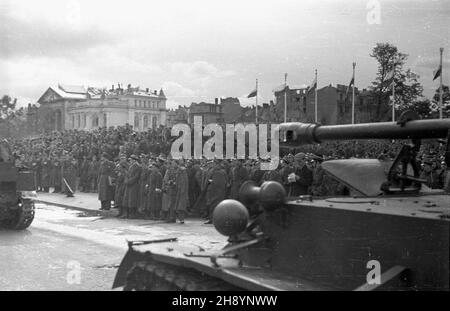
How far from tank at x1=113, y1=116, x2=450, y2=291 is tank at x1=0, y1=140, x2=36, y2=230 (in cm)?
836

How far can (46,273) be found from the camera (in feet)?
26.8

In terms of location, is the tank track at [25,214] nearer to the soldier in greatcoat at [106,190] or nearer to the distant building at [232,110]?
the soldier in greatcoat at [106,190]

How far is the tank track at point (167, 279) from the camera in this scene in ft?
14.5

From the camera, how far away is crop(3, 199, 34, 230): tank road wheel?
1284 cm

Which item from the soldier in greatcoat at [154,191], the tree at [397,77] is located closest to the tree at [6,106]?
the tree at [397,77]

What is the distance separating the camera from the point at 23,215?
1280cm

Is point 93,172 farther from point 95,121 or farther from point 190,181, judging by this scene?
point 95,121

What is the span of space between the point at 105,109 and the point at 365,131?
155 feet

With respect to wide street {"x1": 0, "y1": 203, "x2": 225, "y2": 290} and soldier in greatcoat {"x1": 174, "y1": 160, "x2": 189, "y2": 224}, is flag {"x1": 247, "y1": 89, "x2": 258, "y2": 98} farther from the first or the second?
soldier in greatcoat {"x1": 174, "y1": 160, "x2": 189, "y2": 224}

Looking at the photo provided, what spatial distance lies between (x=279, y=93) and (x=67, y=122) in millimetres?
41482

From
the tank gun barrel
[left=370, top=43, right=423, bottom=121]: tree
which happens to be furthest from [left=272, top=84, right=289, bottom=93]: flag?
the tank gun barrel
